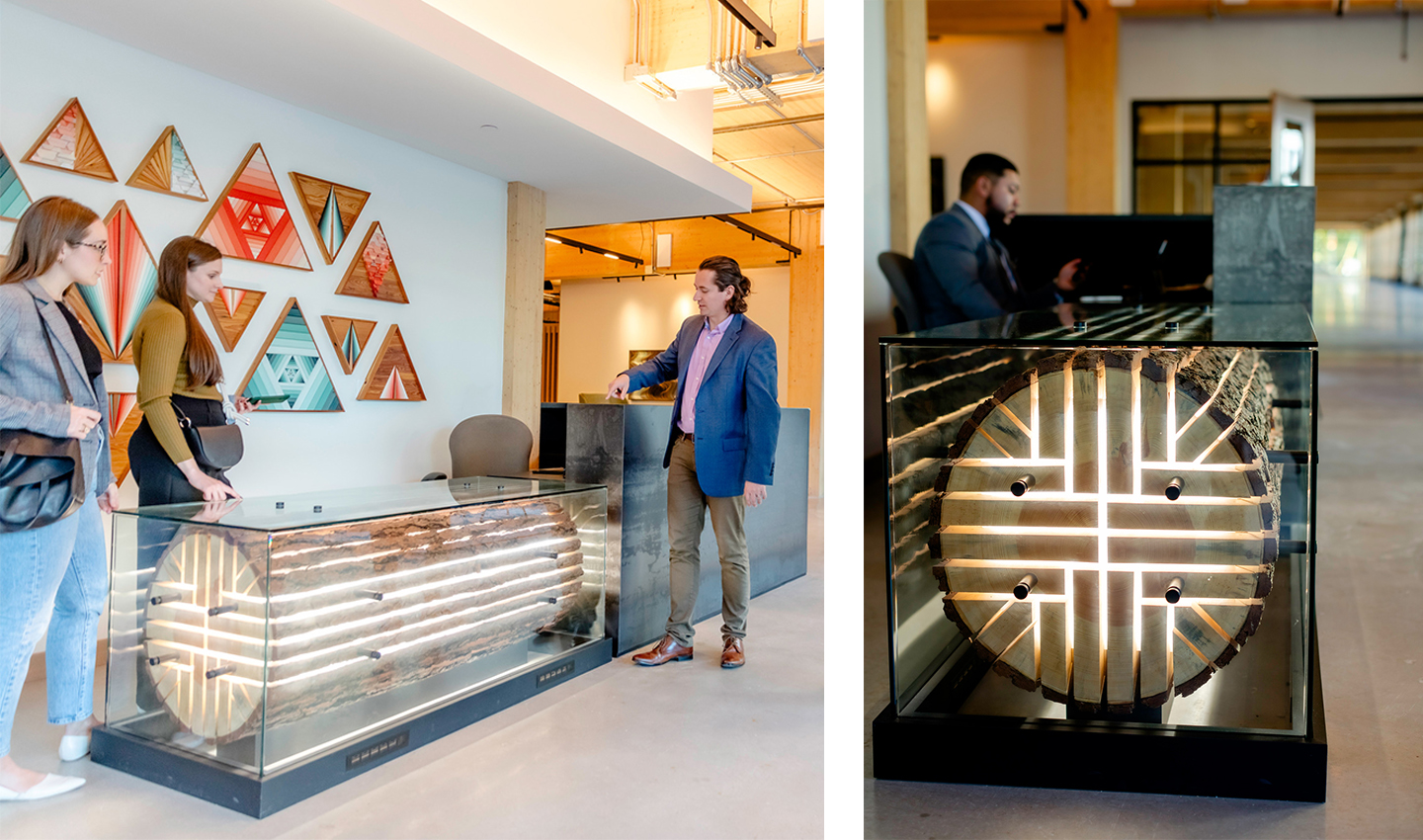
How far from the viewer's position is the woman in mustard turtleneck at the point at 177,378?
1.63 metres

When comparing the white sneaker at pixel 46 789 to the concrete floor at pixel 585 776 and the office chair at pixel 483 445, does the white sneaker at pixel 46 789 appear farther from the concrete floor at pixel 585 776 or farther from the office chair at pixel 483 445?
the office chair at pixel 483 445

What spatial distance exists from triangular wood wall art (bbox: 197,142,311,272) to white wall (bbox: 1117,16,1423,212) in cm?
587

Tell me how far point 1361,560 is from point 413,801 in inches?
115

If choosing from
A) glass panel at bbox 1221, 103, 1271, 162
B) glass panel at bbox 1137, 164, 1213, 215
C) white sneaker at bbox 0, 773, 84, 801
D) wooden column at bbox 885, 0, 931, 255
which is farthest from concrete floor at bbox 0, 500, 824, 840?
glass panel at bbox 1221, 103, 1271, 162

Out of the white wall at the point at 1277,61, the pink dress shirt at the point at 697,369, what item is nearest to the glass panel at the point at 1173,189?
the white wall at the point at 1277,61

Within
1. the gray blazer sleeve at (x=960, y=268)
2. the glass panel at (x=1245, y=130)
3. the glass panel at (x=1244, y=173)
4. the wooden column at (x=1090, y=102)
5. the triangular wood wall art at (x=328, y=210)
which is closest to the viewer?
the triangular wood wall art at (x=328, y=210)

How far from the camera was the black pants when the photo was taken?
1.63 meters

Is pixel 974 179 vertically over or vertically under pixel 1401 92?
under

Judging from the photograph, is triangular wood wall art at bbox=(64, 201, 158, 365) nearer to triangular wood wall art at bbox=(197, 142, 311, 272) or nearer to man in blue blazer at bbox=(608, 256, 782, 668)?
triangular wood wall art at bbox=(197, 142, 311, 272)

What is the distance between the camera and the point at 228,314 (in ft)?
5.49

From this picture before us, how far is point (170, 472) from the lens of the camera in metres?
1.64

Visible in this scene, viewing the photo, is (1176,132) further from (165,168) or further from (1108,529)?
(165,168)

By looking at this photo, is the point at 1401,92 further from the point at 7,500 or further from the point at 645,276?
the point at 7,500

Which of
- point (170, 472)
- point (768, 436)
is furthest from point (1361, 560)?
point (170, 472)
